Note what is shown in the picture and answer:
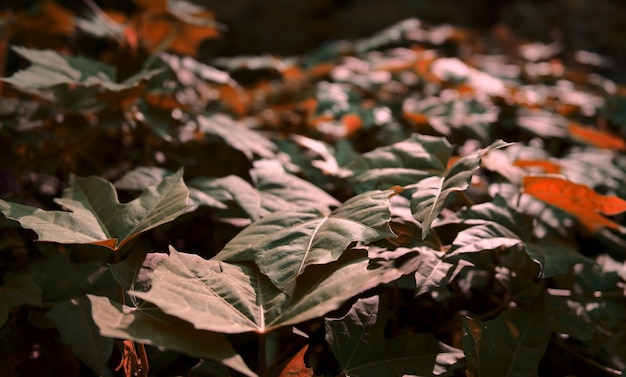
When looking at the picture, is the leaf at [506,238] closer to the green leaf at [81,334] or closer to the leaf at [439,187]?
the leaf at [439,187]

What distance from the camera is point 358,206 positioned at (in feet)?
3.09

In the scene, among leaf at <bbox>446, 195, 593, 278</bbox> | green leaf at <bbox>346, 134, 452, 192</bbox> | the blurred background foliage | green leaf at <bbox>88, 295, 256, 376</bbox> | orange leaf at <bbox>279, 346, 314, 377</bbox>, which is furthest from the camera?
the blurred background foliage

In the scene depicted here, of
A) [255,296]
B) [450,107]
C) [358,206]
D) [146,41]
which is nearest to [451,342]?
[358,206]

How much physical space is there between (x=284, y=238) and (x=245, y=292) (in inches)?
5.0

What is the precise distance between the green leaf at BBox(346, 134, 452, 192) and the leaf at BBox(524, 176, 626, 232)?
0.60 ft

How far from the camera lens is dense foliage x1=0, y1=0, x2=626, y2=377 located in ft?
2.69

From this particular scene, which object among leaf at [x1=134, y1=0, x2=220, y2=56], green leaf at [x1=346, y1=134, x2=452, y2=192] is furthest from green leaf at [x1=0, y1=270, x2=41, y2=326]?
leaf at [x1=134, y1=0, x2=220, y2=56]

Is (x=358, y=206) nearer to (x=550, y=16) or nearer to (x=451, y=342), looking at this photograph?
(x=451, y=342)

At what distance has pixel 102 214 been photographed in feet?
3.15

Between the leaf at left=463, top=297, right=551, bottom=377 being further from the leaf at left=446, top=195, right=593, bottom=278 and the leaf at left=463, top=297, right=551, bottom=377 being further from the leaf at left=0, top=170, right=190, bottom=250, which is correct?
the leaf at left=0, top=170, right=190, bottom=250

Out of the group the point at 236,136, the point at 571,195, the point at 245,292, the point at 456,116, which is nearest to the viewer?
the point at 245,292

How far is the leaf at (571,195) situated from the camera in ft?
3.55

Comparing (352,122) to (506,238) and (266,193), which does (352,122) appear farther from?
(506,238)

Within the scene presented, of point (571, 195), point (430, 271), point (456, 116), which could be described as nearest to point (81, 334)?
point (430, 271)
